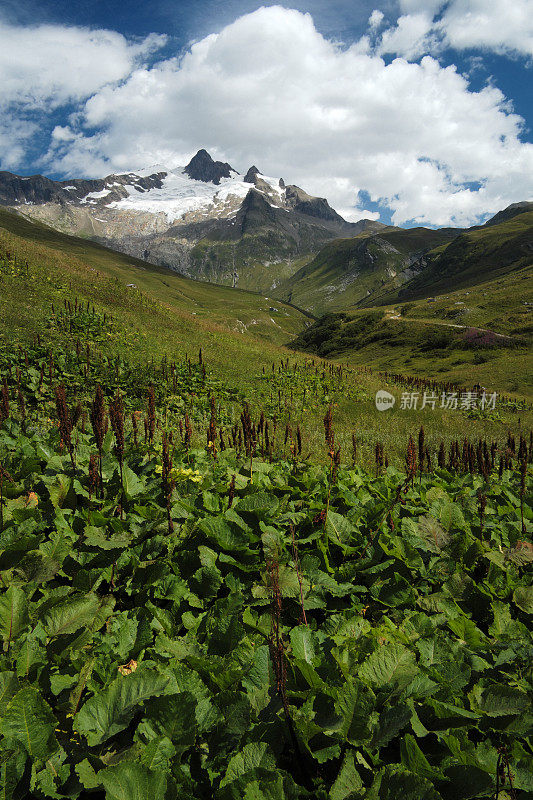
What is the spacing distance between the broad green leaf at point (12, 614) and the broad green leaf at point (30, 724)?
80 centimetres

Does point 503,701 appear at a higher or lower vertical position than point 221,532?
lower

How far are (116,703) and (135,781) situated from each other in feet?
1.86

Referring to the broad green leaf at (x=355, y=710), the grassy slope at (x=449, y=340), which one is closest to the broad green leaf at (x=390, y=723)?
the broad green leaf at (x=355, y=710)

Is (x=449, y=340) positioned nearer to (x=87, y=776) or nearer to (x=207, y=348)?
→ (x=207, y=348)

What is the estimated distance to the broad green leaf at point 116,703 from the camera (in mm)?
2143

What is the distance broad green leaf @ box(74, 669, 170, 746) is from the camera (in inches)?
84.4

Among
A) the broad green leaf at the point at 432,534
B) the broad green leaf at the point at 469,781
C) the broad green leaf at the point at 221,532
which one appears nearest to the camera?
the broad green leaf at the point at 469,781

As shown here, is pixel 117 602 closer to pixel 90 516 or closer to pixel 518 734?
pixel 90 516

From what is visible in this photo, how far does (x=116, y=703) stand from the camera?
224cm

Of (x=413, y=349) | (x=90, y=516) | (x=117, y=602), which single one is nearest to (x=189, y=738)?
(x=117, y=602)

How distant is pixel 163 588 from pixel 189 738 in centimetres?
138

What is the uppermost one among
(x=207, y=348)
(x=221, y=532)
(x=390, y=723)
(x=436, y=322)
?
(x=436, y=322)

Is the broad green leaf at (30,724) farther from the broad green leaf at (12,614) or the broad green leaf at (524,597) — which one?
the broad green leaf at (524,597)

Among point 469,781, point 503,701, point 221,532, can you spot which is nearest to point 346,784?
point 469,781
